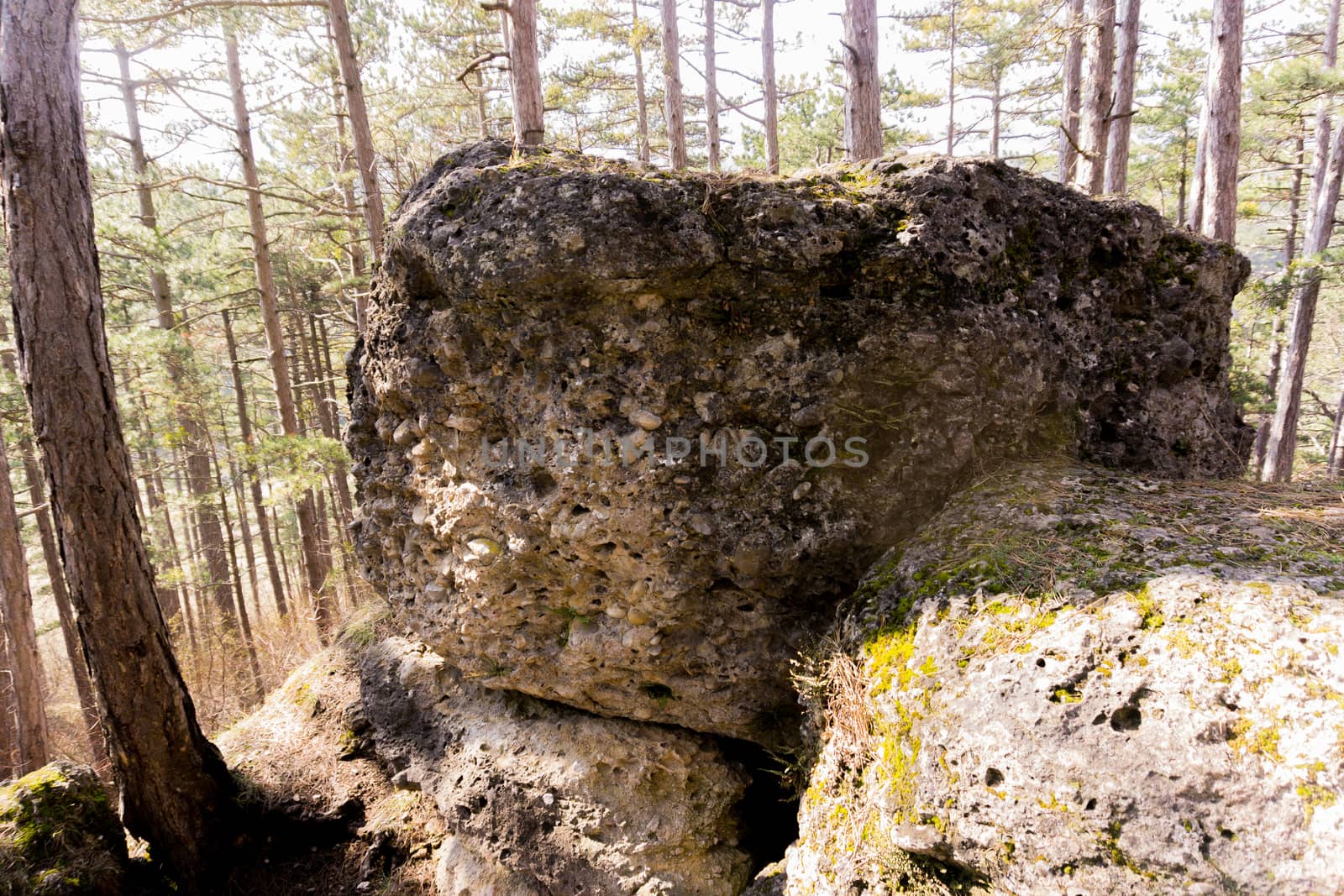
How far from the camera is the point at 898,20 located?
1734 cm

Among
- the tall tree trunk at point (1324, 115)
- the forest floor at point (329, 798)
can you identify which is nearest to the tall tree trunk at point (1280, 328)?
the tall tree trunk at point (1324, 115)

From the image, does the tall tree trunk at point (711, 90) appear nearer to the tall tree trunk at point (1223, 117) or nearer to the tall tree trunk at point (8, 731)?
the tall tree trunk at point (1223, 117)

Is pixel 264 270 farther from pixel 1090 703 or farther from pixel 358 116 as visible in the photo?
pixel 1090 703

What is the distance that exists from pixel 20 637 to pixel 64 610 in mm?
4079

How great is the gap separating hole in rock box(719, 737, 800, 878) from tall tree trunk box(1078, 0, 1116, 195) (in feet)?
24.9

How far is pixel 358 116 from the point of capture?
27.3 feet

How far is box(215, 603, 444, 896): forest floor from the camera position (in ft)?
15.8

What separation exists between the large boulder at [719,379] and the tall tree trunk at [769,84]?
9.71 metres

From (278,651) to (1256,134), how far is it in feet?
68.0

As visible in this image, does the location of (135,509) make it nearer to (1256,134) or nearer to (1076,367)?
(1076,367)

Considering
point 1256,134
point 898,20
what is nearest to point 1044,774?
point 1256,134

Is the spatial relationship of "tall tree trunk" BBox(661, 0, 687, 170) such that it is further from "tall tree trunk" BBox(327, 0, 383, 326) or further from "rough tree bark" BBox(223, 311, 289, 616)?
"rough tree bark" BBox(223, 311, 289, 616)

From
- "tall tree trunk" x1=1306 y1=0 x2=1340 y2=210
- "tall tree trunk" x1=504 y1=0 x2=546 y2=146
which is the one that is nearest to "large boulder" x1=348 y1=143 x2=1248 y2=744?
"tall tree trunk" x1=504 y1=0 x2=546 y2=146

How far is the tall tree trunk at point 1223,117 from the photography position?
777 centimetres
